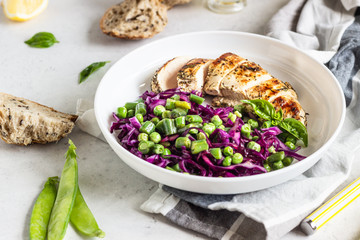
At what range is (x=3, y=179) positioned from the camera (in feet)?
12.7

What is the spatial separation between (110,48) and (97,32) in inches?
18.8

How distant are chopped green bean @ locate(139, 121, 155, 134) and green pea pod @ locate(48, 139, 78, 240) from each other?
0.67 meters

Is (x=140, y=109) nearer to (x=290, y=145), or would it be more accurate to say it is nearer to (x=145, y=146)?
(x=145, y=146)

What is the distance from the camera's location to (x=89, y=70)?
5160 mm

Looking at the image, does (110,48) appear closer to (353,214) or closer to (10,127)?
(10,127)

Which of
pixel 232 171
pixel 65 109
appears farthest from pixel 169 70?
pixel 232 171

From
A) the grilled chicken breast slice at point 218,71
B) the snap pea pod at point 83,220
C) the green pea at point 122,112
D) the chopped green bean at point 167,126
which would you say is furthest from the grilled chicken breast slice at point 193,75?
the snap pea pod at point 83,220

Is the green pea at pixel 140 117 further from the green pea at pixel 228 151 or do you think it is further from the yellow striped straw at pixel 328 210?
the yellow striped straw at pixel 328 210

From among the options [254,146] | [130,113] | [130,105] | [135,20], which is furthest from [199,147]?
[135,20]

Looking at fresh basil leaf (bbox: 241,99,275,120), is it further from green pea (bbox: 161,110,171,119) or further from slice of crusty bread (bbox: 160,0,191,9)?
slice of crusty bread (bbox: 160,0,191,9)

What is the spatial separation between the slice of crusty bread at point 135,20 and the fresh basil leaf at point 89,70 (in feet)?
1.83

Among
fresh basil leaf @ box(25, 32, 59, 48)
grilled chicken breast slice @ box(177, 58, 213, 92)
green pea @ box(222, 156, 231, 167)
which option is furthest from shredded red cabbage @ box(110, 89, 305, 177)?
fresh basil leaf @ box(25, 32, 59, 48)

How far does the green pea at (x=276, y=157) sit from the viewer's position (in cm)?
346

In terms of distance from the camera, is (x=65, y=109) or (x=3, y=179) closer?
(x=3, y=179)
